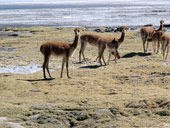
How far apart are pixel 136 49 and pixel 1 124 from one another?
49.0 feet

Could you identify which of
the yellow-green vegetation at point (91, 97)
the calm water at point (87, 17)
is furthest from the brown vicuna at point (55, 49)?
the calm water at point (87, 17)

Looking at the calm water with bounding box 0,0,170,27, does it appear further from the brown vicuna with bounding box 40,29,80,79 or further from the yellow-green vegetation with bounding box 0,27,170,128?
the brown vicuna with bounding box 40,29,80,79

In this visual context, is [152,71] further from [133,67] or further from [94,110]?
[94,110]

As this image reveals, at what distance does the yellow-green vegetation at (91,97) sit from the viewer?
725 centimetres

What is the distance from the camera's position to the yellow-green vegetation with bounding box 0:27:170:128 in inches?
285

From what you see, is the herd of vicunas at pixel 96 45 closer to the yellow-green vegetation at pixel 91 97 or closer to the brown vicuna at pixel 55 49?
the brown vicuna at pixel 55 49

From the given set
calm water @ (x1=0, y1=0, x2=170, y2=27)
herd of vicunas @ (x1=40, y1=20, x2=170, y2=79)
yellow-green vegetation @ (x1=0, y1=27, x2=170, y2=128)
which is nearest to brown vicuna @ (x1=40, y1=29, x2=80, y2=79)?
herd of vicunas @ (x1=40, y1=20, x2=170, y2=79)

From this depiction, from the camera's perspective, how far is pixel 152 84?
11.1 m

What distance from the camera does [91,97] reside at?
909cm

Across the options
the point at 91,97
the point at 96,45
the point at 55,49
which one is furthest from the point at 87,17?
the point at 91,97

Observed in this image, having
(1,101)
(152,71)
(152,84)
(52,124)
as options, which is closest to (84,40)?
(152,71)

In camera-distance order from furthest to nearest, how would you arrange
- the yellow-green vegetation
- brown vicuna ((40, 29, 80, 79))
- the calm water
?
the calm water < brown vicuna ((40, 29, 80, 79)) < the yellow-green vegetation

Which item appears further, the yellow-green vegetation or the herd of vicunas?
the herd of vicunas

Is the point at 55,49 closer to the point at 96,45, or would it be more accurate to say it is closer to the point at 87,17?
the point at 96,45
